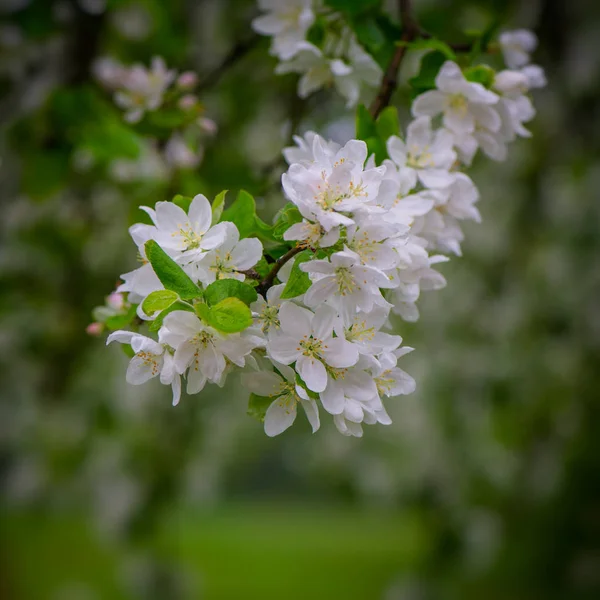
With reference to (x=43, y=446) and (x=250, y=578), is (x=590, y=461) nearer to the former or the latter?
(x=43, y=446)

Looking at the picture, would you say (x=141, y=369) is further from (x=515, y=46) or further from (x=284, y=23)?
(x=515, y=46)

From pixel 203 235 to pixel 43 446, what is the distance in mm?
4258

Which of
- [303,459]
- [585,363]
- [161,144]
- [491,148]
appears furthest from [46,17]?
[303,459]

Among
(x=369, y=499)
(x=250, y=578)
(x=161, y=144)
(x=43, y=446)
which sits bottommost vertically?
(x=369, y=499)

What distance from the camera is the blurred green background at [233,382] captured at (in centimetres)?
195

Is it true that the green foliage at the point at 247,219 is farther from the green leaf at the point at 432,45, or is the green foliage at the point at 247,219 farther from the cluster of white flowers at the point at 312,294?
the green leaf at the point at 432,45

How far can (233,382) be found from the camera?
4.90 meters

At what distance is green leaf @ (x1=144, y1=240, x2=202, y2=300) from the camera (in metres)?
0.76

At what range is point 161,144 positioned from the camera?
1.74 metres

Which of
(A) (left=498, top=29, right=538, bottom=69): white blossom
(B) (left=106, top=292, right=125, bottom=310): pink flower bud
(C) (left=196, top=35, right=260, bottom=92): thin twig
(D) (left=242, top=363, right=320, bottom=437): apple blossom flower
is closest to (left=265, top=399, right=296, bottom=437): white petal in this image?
(D) (left=242, top=363, right=320, bottom=437): apple blossom flower

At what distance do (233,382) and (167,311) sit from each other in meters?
4.20

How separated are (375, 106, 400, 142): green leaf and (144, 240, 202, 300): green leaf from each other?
0.41 meters

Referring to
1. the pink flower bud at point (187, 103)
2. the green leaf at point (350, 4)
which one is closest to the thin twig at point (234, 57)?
the pink flower bud at point (187, 103)

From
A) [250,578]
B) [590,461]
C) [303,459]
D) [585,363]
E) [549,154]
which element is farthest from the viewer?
[303,459]
